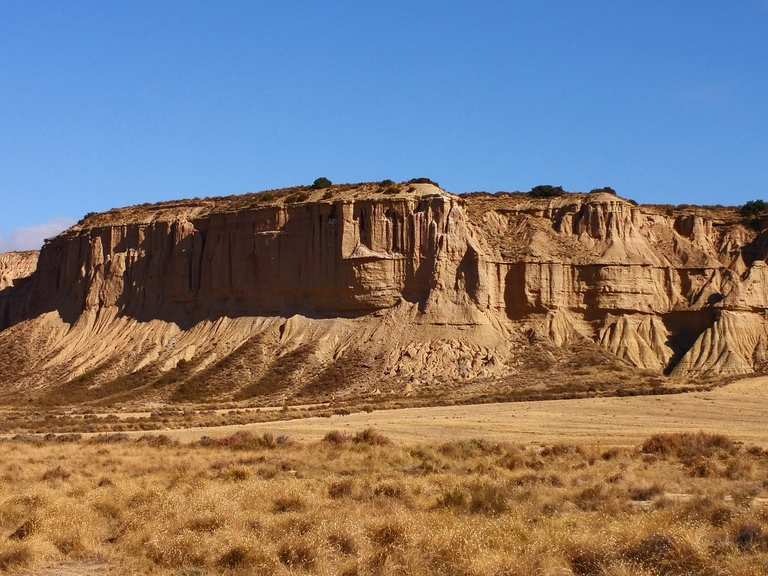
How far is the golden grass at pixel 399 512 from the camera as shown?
1273cm

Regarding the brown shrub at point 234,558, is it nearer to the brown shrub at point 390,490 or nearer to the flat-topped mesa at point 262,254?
the brown shrub at point 390,490

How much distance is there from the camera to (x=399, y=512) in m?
16.0

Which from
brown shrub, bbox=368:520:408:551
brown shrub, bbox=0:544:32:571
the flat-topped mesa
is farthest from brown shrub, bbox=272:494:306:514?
the flat-topped mesa

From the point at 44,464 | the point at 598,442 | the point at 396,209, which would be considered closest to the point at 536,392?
the point at 396,209

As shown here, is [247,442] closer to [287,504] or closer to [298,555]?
[287,504]

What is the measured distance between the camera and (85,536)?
49.2 feet

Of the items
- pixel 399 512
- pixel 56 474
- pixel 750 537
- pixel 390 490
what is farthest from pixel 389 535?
pixel 56 474

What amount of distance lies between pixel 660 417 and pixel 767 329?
106 feet

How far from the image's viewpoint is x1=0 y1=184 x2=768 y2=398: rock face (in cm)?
6406

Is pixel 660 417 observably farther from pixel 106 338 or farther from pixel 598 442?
pixel 106 338

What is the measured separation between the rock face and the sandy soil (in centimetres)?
1528

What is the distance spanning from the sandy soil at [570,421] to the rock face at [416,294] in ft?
50.1

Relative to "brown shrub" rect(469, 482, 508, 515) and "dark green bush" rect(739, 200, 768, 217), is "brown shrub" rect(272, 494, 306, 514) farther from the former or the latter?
"dark green bush" rect(739, 200, 768, 217)

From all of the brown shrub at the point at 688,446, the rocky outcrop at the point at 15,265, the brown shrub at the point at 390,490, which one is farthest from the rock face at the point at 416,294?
the rocky outcrop at the point at 15,265
